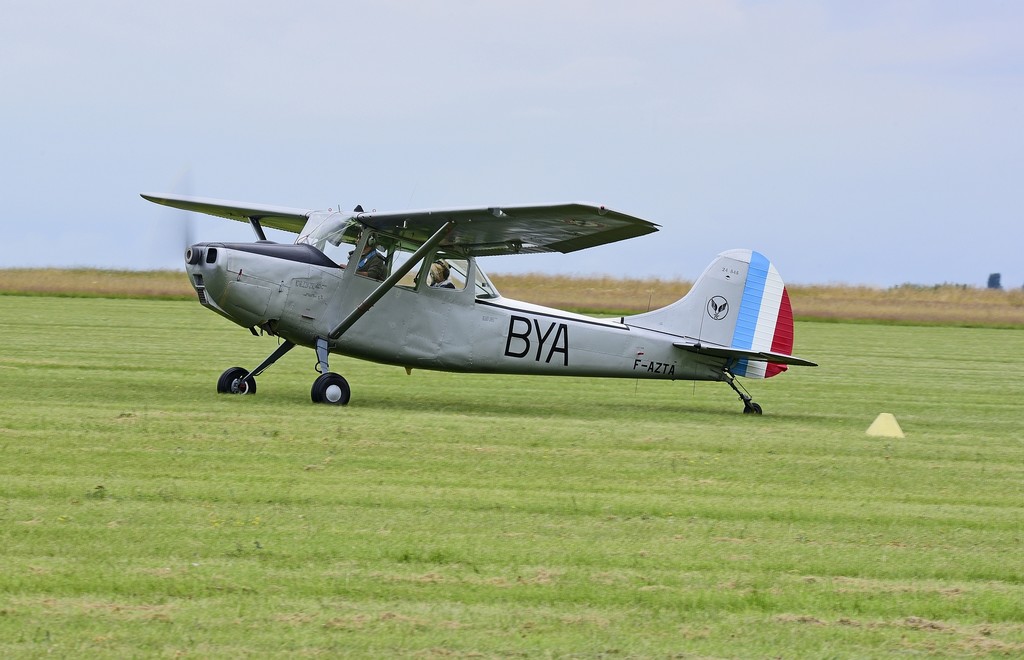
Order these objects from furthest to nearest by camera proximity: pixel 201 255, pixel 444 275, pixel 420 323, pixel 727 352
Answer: pixel 727 352, pixel 444 275, pixel 420 323, pixel 201 255

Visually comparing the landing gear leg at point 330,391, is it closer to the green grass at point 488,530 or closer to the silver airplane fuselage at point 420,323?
the green grass at point 488,530

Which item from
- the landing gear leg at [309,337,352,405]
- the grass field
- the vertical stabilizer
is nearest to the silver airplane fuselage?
the vertical stabilizer

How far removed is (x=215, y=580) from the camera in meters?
5.80

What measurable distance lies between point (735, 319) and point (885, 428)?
10.2 feet

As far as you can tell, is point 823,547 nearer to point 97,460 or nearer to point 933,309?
point 97,460

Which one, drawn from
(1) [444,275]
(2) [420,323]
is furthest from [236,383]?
(1) [444,275]

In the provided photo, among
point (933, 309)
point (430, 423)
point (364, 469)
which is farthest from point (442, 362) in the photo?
point (933, 309)

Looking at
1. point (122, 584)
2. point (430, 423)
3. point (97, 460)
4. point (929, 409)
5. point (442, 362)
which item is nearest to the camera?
point (122, 584)

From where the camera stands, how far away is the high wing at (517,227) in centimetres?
1276

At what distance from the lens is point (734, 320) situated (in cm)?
1606

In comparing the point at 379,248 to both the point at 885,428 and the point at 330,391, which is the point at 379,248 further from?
the point at 885,428

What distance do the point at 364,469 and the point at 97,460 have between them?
1.98 m

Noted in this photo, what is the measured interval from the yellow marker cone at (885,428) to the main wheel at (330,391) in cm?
590

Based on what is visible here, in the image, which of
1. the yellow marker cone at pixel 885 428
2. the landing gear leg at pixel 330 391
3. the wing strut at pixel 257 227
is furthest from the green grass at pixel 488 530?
the wing strut at pixel 257 227
